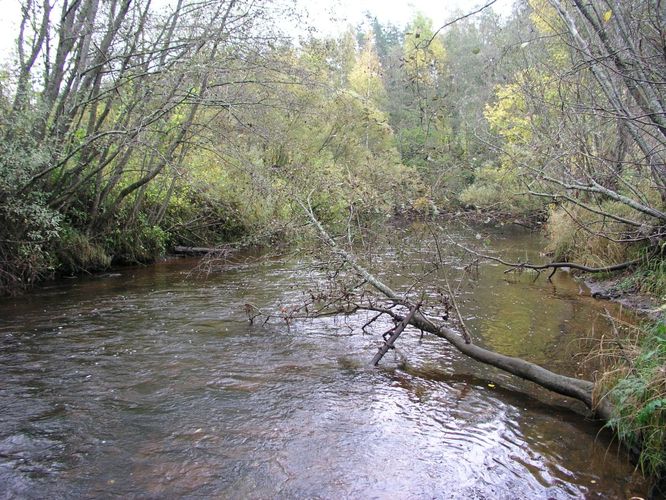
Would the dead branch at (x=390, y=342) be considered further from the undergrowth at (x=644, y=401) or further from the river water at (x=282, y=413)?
the undergrowth at (x=644, y=401)

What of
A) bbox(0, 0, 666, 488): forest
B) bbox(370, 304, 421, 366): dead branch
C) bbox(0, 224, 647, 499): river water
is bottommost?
bbox(0, 224, 647, 499): river water

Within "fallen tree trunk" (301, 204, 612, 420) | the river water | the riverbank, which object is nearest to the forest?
the riverbank

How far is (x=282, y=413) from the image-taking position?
16.7 feet

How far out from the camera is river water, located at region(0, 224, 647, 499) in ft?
13.0

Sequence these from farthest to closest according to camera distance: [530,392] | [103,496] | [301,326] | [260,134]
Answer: [260,134]
[301,326]
[530,392]
[103,496]

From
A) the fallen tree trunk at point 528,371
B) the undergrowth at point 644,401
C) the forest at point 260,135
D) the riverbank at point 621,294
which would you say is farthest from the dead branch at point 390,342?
the riverbank at point 621,294

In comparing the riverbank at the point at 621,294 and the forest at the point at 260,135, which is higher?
the forest at the point at 260,135

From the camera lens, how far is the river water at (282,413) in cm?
396

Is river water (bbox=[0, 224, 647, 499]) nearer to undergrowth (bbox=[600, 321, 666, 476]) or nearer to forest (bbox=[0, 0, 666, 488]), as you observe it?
undergrowth (bbox=[600, 321, 666, 476])

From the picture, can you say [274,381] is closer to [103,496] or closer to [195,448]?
[195,448]

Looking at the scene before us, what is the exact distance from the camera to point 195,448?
14.4 feet

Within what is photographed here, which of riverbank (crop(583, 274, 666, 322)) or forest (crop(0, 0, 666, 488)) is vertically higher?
forest (crop(0, 0, 666, 488))

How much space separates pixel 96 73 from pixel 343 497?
404 inches

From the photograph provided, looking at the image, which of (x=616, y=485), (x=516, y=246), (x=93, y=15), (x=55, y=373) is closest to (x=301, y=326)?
(x=55, y=373)
